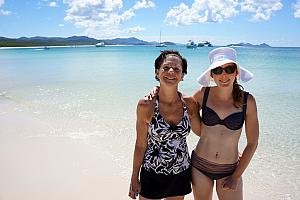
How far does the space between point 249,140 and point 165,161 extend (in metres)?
0.77

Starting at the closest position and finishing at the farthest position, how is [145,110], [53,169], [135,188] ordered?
1. [145,110]
2. [135,188]
3. [53,169]

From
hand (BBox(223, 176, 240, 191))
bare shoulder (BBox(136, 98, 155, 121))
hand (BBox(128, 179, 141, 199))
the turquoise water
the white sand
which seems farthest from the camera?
the turquoise water

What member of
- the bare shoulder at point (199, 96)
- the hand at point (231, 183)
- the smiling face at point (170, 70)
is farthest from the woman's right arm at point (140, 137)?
the hand at point (231, 183)

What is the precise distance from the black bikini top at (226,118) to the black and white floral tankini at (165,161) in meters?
0.18

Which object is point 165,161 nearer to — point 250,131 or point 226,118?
point 226,118

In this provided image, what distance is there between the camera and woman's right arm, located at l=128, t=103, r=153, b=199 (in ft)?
9.33

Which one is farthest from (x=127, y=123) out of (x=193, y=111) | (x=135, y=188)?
(x=193, y=111)

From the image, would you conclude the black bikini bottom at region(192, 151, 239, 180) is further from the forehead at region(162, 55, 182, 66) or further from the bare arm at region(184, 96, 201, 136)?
the forehead at region(162, 55, 182, 66)

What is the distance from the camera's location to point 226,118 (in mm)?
2912

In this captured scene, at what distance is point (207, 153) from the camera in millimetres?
3051

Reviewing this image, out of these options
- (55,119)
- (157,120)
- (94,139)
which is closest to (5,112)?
(55,119)

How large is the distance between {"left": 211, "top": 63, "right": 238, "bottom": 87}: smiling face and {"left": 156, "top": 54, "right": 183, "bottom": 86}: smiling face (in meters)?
0.32

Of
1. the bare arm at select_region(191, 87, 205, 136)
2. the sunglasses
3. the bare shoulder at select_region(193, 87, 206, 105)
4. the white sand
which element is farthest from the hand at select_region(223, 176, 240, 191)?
the white sand

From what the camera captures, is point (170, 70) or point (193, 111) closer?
point (170, 70)
